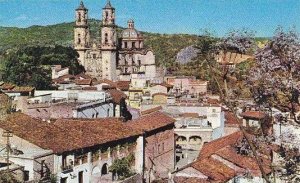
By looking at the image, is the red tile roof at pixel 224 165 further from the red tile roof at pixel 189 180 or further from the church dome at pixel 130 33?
the church dome at pixel 130 33

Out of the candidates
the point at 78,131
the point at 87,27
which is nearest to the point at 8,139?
the point at 78,131

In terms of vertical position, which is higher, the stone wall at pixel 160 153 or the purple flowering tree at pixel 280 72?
the purple flowering tree at pixel 280 72

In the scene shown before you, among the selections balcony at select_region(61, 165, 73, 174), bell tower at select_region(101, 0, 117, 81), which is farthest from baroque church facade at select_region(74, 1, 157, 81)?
balcony at select_region(61, 165, 73, 174)

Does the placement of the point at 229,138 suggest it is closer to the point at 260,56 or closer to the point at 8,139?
the point at 8,139

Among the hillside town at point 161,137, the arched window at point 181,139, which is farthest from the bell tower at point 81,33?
the arched window at point 181,139

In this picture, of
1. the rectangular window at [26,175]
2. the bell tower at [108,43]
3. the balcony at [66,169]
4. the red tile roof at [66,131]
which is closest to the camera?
the rectangular window at [26,175]

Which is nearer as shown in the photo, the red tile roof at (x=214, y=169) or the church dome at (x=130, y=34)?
the red tile roof at (x=214, y=169)

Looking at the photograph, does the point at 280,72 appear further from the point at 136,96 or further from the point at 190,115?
the point at 136,96
